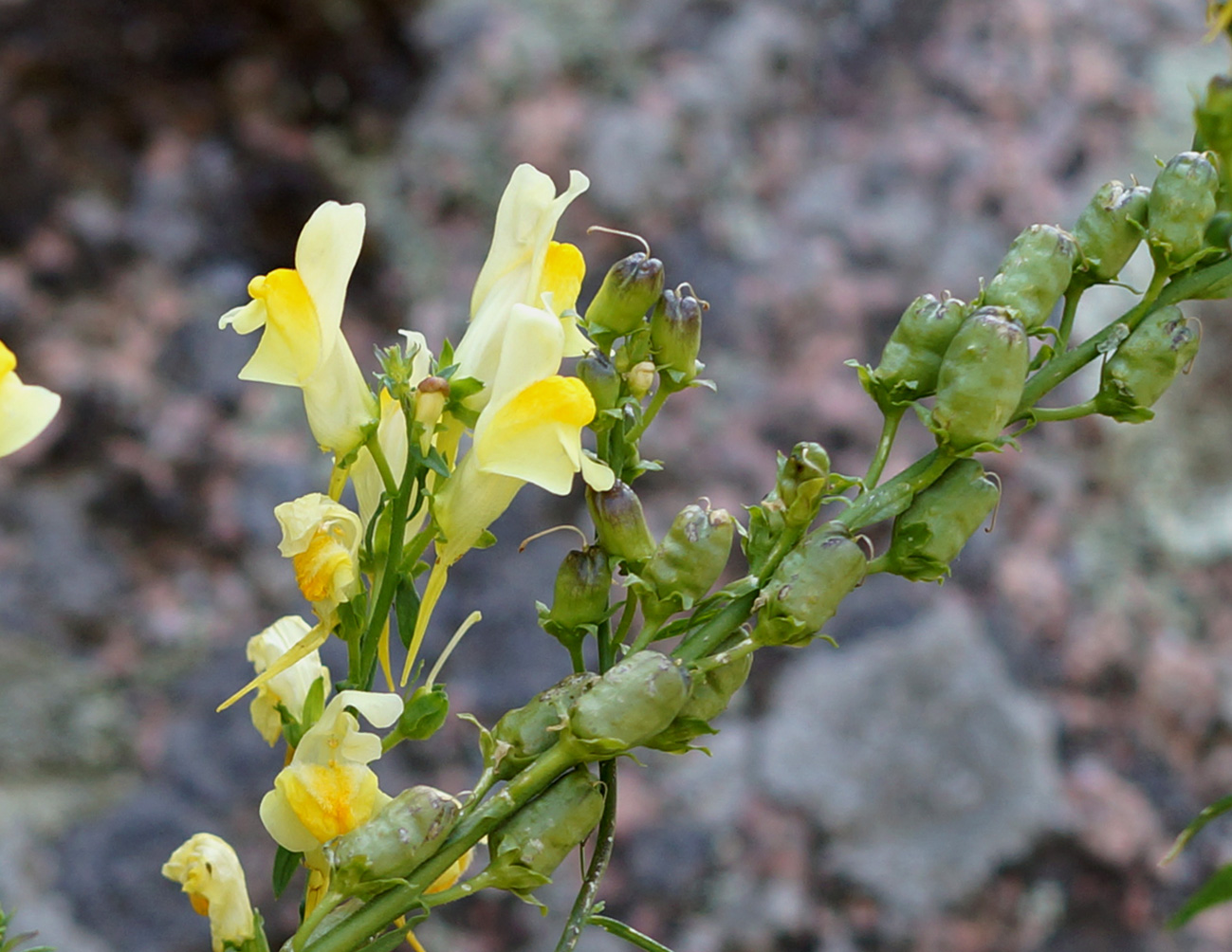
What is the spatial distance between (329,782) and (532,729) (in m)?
0.07

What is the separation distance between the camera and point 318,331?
42 cm

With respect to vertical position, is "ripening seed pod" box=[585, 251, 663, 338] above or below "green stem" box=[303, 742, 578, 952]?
above

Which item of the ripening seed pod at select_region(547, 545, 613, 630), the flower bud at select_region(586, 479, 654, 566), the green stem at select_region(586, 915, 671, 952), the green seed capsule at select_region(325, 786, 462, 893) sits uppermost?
the flower bud at select_region(586, 479, 654, 566)

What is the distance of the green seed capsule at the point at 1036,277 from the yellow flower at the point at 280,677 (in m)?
0.26

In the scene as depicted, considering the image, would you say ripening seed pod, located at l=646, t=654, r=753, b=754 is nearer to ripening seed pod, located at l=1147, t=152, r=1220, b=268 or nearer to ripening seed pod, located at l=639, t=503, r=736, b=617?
ripening seed pod, located at l=639, t=503, r=736, b=617

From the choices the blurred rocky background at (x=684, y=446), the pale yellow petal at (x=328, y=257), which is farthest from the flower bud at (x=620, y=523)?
the blurred rocky background at (x=684, y=446)

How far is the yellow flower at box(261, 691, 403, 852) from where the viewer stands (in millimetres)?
379

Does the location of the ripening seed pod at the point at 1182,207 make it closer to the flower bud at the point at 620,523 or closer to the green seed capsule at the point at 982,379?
the green seed capsule at the point at 982,379

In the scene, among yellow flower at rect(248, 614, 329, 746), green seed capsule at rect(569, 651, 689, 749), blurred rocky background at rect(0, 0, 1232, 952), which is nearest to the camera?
green seed capsule at rect(569, 651, 689, 749)

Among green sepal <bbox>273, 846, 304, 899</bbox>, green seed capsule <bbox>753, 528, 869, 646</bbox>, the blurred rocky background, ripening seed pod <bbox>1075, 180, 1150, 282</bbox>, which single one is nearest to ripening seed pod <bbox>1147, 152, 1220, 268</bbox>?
ripening seed pod <bbox>1075, 180, 1150, 282</bbox>

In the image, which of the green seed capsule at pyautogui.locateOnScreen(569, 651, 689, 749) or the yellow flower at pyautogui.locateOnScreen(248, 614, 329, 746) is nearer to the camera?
the green seed capsule at pyautogui.locateOnScreen(569, 651, 689, 749)

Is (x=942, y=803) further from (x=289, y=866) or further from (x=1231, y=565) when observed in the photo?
(x=289, y=866)

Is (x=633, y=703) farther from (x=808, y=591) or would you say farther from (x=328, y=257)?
(x=328, y=257)

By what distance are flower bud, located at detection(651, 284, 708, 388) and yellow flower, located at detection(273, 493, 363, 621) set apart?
0.39 feet
